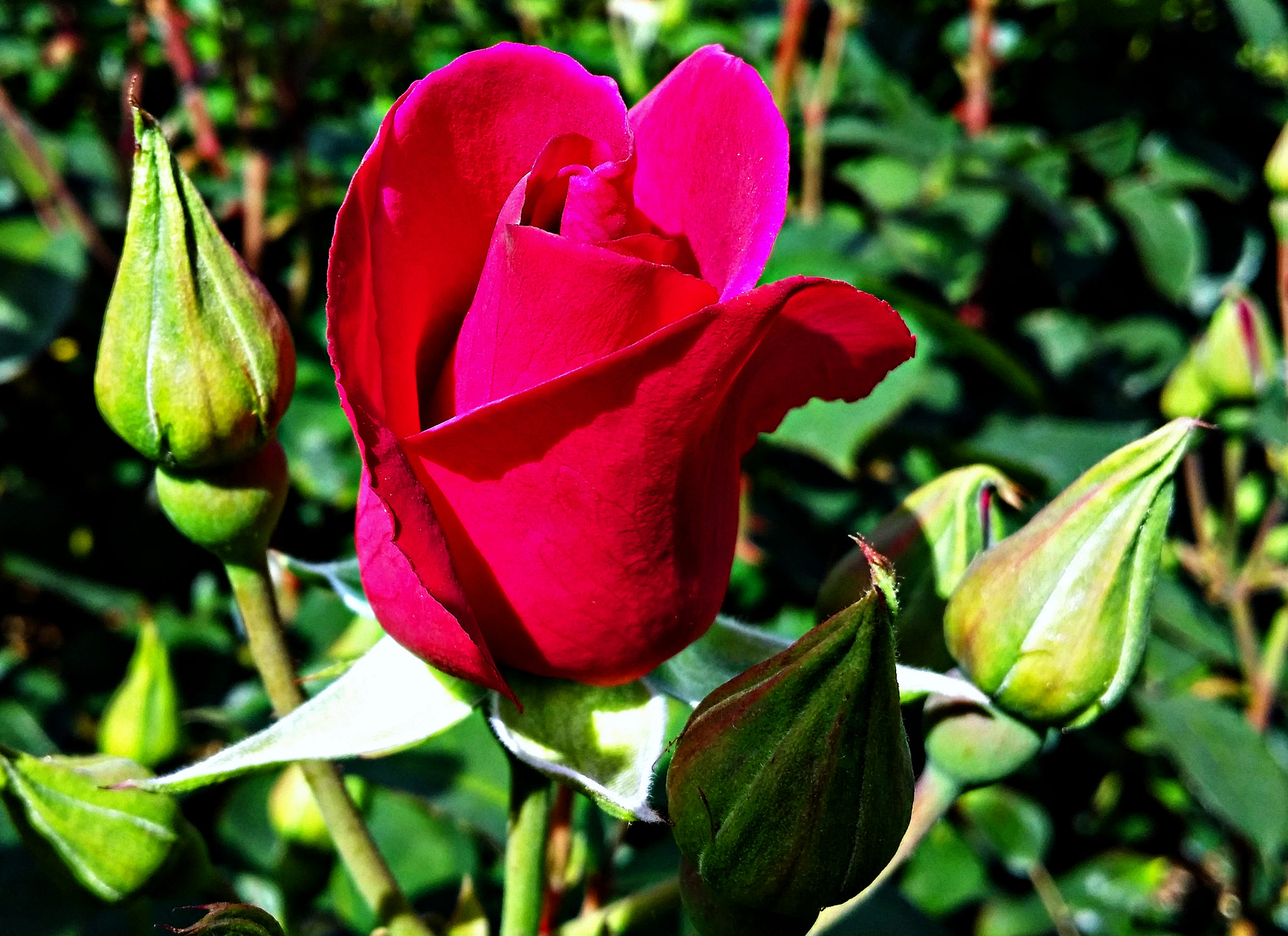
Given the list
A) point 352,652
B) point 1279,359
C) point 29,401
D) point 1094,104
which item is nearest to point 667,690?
point 352,652

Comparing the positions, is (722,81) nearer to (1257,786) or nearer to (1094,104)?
(1257,786)

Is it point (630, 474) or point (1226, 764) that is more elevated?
point (630, 474)

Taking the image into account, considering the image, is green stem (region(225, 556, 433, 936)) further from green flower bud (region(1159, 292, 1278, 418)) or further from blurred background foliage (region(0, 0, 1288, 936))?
green flower bud (region(1159, 292, 1278, 418))

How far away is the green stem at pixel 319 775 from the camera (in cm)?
62

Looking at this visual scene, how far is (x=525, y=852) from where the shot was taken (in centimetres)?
59

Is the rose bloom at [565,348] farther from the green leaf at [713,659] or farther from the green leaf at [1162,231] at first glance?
the green leaf at [1162,231]

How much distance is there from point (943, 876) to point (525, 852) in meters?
1.04

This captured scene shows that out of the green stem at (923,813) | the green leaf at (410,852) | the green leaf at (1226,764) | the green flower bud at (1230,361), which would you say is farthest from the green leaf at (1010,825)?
the green stem at (923,813)

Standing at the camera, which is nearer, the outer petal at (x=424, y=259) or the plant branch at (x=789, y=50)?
the outer petal at (x=424, y=259)

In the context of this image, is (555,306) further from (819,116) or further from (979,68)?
(979,68)

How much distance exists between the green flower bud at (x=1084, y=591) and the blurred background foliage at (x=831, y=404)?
365 millimetres

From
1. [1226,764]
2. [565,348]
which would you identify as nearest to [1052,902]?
[1226,764]

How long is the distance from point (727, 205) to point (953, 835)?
1.23m

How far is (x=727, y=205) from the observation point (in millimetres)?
506
